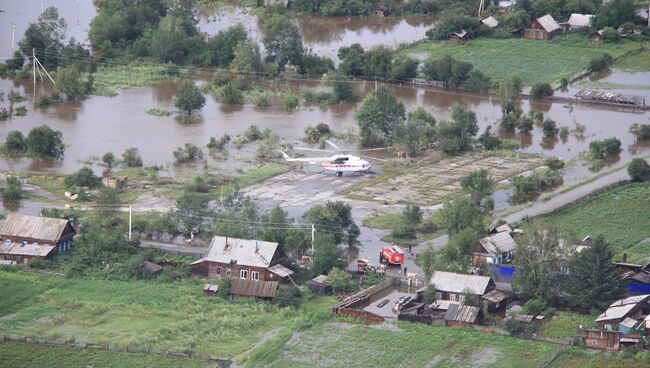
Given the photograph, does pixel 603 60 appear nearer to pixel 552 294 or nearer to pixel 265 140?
pixel 265 140

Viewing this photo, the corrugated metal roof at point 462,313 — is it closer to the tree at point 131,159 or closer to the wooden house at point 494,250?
the wooden house at point 494,250

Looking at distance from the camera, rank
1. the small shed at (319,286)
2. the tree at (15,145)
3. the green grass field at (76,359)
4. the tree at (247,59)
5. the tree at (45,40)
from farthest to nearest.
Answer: the tree at (45,40), the tree at (247,59), the tree at (15,145), the small shed at (319,286), the green grass field at (76,359)

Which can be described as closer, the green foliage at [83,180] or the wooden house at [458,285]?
the wooden house at [458,285]

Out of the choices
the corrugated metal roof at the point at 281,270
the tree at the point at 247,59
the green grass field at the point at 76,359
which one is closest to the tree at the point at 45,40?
the tree at the point at 247,59

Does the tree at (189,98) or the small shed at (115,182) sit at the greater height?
the tree at (189,98)

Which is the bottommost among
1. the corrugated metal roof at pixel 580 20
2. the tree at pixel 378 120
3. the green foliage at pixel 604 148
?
the green foliage at pixel 604 148

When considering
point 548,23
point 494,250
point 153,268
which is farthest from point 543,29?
point 153,268

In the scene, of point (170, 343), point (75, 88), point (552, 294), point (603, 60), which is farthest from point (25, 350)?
point (603, 60)
